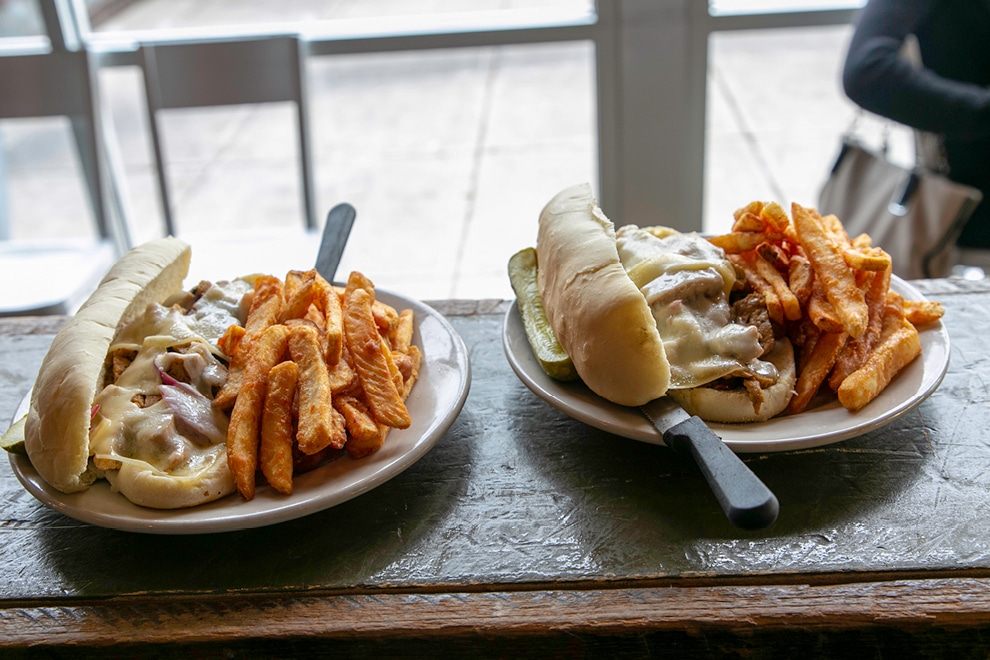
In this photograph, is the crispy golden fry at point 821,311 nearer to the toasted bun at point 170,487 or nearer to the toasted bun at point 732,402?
the toasted bun at point 732,402

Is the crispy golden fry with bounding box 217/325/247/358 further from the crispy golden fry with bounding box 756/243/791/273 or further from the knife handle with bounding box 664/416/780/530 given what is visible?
the crispy golden fry with bounding box 756/243/791/273

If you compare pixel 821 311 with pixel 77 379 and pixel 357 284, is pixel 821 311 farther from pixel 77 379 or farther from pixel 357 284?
pixel 77 379

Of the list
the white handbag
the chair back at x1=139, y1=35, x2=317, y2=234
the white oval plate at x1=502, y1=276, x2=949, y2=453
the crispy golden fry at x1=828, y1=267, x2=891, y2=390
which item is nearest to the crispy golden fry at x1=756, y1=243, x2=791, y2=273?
the crispy golden fry at x1=828, y1=267, x2=891, y2=390

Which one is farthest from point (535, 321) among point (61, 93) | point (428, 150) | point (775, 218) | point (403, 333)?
point (428, 150)

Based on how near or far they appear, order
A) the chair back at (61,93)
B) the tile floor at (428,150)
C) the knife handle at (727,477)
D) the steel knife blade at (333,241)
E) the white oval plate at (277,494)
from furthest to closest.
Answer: the tile floor at (428,150) < the chair back at (61,93) < the steel knife blade at (333,241) < the white oval plate at (277,494) < the knife handle at (727,477)

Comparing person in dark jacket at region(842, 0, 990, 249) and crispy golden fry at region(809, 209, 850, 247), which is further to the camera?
person in dark jacket at region(842, 0, 990, 249)

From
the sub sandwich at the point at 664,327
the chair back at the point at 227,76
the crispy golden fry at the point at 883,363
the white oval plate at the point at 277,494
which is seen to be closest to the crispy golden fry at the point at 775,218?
the sub sandwich at the point at 664,327

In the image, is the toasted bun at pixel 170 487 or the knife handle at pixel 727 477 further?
the toasted bun at pixel 170 487
